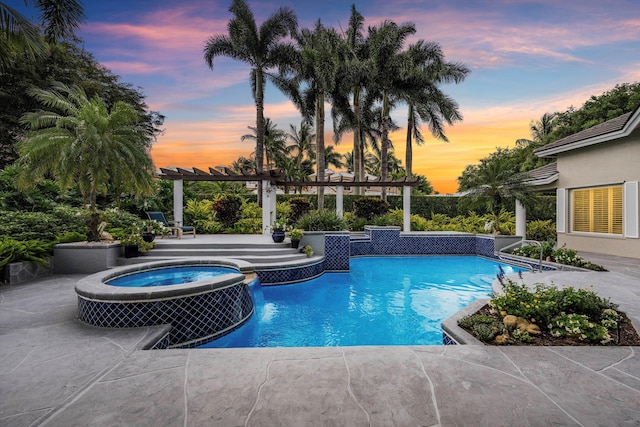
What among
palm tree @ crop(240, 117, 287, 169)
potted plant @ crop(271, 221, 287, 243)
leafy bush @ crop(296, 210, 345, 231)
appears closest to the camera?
potted plant @ crop(271, 221, 287, 243)

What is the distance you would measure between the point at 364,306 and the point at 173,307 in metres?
4.02

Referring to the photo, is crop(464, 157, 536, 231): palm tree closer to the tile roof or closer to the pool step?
the tile roof

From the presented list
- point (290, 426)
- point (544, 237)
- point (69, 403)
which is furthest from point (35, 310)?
point (544, 237)

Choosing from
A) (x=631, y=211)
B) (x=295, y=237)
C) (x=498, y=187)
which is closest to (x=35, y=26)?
(x=295, y=237)

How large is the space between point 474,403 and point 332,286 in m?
6.30

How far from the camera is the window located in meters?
10.4

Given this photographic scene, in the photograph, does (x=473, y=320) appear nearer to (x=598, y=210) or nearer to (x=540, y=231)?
(x=598, y=210)

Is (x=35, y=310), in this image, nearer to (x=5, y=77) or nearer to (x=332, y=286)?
(x=332, y=286)

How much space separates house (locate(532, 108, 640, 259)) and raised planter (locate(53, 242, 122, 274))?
1565 cm

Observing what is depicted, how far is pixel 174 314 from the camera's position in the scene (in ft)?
14.3

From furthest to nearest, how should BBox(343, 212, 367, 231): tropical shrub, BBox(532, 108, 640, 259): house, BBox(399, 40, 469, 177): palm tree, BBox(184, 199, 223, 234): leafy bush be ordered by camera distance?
BBox(399, 40, 469, 177): palm tree, BBox(343, 212, 367, 231): tropical shrub, BBox(184, 199, 223, 234): leafy bush, BBox(532, 108, 640, 259): house

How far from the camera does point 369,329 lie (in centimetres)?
548

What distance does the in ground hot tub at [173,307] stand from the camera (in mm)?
4172

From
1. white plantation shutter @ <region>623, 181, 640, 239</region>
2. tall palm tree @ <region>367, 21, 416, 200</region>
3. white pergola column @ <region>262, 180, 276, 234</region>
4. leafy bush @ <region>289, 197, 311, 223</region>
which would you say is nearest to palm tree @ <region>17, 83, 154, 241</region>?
white pergola column @ <region>262, 180, 276, 234</region>
